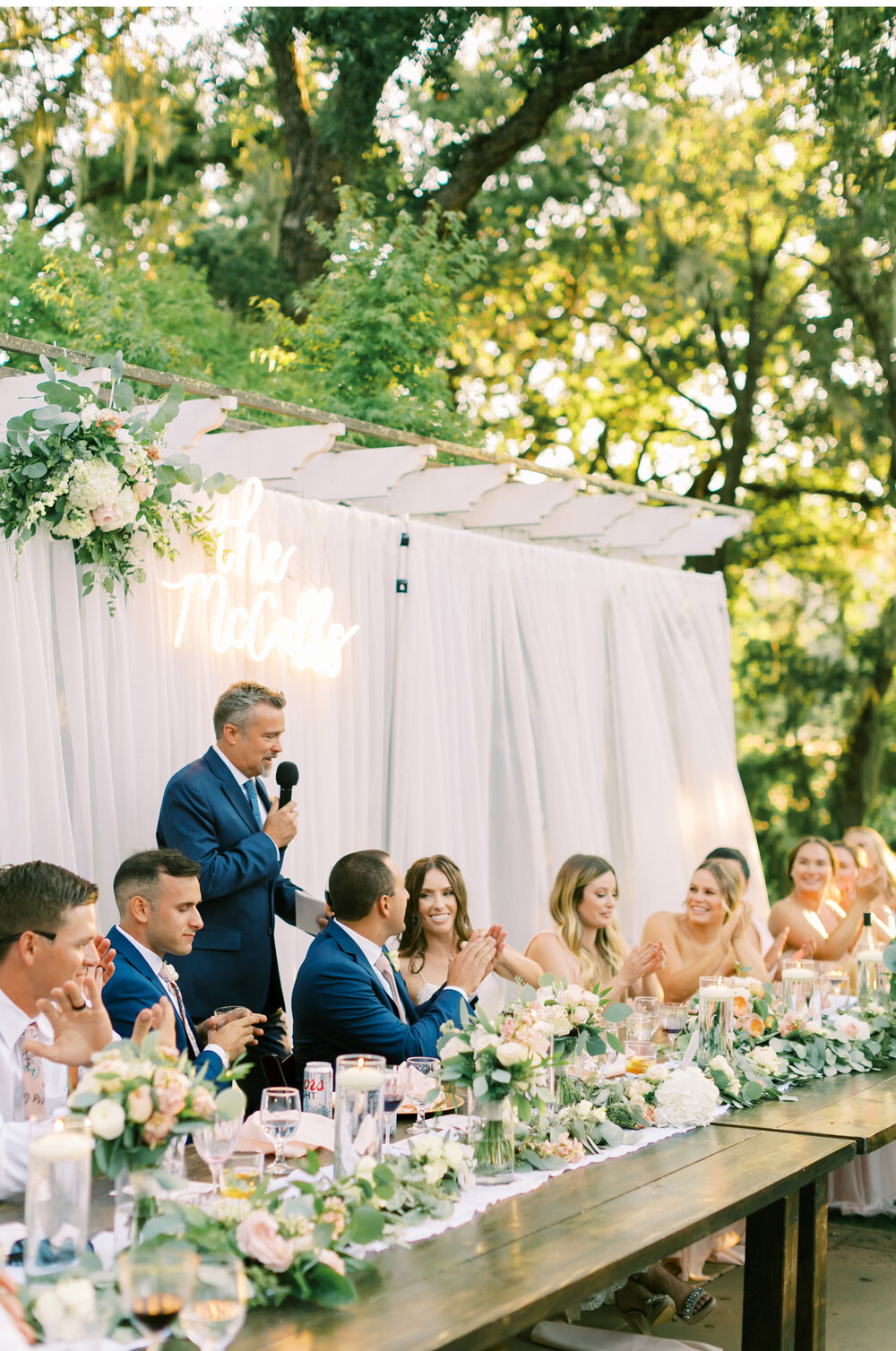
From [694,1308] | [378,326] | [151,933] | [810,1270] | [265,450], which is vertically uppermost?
[378,326]

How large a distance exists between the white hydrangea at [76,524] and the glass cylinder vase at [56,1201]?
7.55 feet

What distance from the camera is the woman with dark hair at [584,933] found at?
477 centimetres

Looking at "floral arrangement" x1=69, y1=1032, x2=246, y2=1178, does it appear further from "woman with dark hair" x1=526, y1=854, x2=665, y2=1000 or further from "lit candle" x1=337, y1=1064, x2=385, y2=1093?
"woman with dark hair" x1=526, y1=854, x2=665, y2=1000

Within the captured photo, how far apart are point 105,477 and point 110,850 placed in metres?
1.14

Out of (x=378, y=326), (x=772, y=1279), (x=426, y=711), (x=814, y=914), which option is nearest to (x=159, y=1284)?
(x=772, y=1279)

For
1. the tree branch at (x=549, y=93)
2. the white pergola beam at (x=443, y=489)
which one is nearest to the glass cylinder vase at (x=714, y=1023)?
the white pergola beam at (x=443, y=489)

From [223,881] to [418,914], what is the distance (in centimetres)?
64

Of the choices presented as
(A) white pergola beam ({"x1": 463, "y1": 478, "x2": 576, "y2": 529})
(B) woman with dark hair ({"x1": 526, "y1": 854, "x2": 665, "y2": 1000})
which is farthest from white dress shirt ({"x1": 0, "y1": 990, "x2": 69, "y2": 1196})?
(A) white pergola beam ({"x1": 463, "y1": 478, "x2": 576, "y2": 529})

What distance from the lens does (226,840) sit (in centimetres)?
420

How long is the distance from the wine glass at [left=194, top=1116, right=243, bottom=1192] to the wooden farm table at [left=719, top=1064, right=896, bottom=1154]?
144 cm

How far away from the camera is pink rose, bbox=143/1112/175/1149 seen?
6.68ft

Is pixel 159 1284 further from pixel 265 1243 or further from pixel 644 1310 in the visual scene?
pixel 644 1310

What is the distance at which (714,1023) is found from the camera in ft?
11.7

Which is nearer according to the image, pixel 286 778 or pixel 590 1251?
pixel 590 1251
